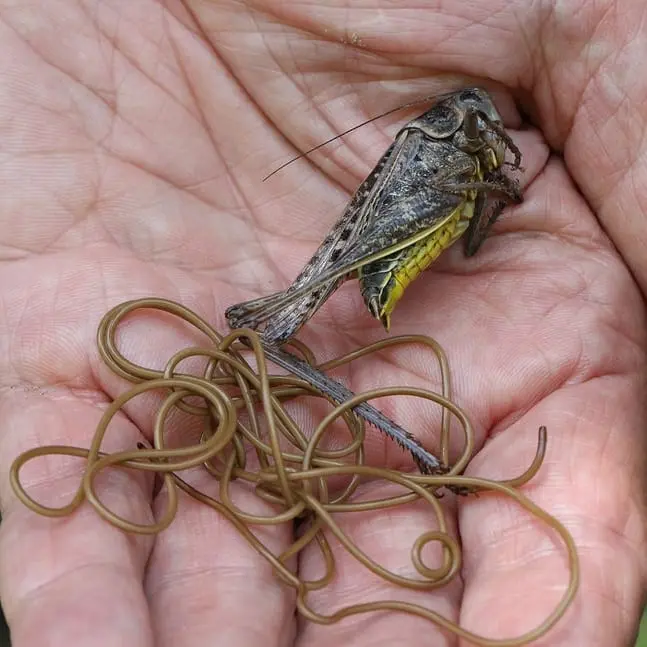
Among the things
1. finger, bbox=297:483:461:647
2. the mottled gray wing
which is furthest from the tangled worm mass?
the mottled gray wing

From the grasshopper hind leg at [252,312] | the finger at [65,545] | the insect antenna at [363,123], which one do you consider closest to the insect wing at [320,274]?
the grasshopper hind leg at [252,312]

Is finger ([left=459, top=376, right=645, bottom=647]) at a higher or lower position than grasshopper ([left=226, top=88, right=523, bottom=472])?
lower

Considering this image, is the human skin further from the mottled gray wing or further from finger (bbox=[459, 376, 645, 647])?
the mottled gray wing

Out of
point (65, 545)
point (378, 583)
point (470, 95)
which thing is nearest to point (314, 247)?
point (470, 95)

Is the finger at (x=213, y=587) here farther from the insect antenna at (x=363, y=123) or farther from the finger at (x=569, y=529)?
the insect antenna at (x=363, y=123)

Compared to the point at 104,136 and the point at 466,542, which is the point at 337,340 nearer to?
the point at 466,542

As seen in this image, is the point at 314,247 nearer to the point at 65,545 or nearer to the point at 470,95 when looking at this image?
the point at 470,95

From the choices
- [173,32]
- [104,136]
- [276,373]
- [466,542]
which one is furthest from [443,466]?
[173,32]
